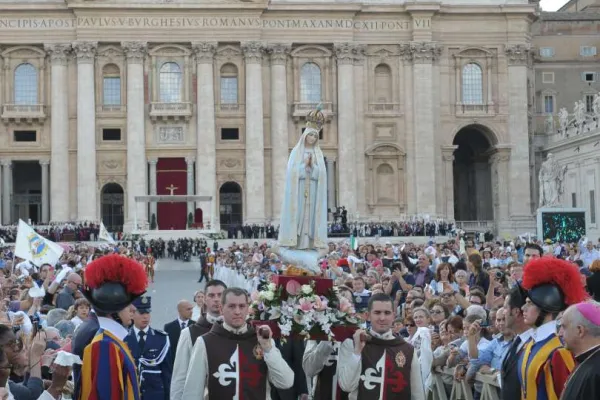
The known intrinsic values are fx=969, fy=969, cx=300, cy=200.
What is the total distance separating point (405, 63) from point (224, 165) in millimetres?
12769

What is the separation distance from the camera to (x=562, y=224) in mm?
38656

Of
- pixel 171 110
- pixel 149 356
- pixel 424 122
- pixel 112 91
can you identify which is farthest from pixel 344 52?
pixel 149 356

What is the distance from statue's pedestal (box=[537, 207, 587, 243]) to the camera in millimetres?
38562

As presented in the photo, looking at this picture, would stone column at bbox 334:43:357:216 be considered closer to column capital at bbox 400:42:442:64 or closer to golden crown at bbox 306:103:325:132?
column capital at bbox 400:42:442:64

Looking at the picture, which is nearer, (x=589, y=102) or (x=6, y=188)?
(x=6, y=188)

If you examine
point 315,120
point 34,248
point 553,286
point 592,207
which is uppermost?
point 315,120

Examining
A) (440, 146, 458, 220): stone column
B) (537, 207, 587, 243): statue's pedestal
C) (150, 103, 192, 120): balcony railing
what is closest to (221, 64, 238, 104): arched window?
(150, 103, 192, 120): balcony railing

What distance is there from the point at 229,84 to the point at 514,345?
175ft

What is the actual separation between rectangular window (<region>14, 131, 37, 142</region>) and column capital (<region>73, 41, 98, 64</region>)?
17.5 feet

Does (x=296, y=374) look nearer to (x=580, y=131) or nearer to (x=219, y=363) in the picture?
(x=219, y=363)

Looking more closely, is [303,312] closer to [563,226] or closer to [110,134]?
[563,226]

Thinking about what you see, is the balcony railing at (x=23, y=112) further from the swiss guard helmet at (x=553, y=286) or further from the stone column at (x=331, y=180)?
the swiss guard helmet at (x=553, y=286)

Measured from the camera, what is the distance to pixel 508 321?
25.3ft

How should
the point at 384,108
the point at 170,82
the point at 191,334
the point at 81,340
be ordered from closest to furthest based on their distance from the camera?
the point at 81,340 < the point at 191,334 < the point at 170,82 < the point at 384,108
